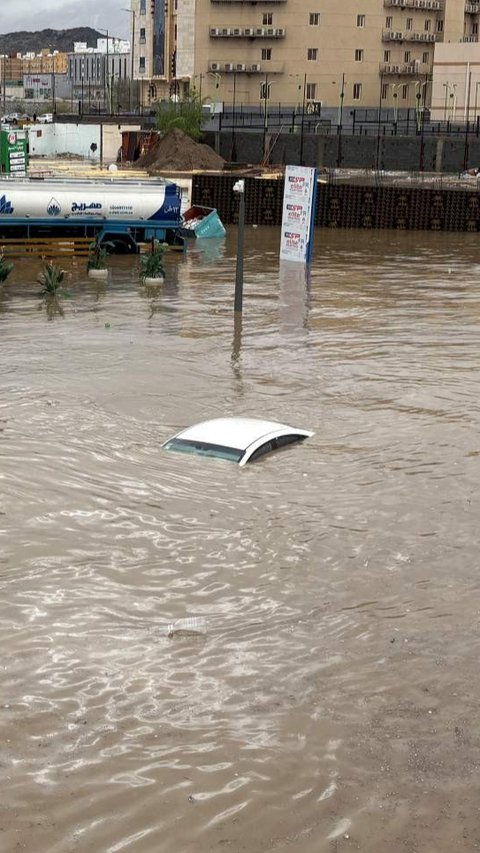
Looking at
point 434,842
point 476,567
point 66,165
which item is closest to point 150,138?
point 66,165

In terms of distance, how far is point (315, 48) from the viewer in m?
108

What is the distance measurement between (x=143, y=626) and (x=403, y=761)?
355 centimetres

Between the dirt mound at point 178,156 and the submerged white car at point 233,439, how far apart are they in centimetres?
5854

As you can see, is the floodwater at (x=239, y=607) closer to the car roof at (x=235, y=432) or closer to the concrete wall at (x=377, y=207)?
the car roof at (x=235, y=432)

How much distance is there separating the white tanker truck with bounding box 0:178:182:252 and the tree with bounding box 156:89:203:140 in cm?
4156

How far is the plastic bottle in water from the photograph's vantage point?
1208cm

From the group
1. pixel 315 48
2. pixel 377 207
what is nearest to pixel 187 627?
pixel 377 207

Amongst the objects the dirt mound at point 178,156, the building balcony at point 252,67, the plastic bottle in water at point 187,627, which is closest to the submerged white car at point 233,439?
the plastic bottle in water at point 187,627

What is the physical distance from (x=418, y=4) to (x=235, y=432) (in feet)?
332

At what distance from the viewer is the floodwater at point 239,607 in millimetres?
9102

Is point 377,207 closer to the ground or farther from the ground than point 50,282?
farther from the ground

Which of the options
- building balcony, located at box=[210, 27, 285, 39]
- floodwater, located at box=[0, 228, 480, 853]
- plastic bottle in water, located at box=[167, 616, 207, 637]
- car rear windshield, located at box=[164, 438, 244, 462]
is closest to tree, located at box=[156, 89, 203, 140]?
building balcony, located at box=[210, 27, 285, 39]

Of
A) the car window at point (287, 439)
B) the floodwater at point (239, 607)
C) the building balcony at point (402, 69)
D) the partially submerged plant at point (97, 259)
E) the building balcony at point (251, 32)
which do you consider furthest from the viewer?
the building balcony at point (402, 69)

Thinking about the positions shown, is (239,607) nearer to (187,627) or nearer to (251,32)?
(187,627)
